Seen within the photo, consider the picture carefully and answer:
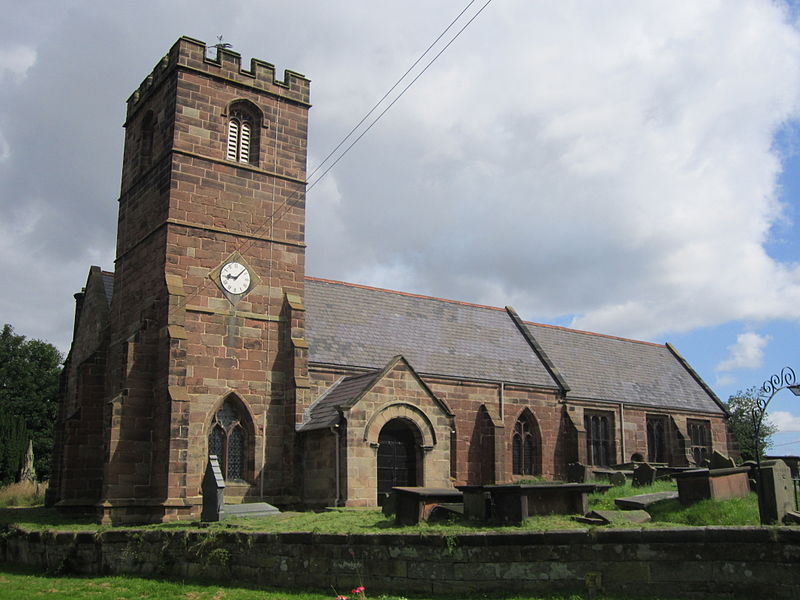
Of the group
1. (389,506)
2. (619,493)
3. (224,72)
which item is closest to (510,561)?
(389,506)

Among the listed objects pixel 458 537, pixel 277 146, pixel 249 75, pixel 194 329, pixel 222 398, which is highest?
pixel 249 75

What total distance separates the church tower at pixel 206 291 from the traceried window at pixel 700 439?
2276 cm

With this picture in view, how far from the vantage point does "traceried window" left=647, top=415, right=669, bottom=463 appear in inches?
1428

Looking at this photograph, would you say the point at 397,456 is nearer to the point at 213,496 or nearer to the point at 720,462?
the point at 213,496

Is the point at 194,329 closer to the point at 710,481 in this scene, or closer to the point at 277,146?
the point at 277,146

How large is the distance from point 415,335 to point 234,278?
29.6 ft

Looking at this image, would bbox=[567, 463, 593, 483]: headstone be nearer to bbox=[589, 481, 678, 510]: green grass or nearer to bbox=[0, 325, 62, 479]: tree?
bbox=[589, 481, 678, 510]: green grass

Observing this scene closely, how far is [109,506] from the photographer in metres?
21.9

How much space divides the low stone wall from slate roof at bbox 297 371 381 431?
25.5ft

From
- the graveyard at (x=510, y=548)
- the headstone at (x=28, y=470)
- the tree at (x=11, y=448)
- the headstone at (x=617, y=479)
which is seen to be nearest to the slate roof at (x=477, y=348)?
the headstone at (x=617, y=479)

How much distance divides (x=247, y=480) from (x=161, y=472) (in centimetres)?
272

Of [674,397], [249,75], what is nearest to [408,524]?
[249,75]

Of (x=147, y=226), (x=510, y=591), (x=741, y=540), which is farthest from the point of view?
(x=147, y=226)

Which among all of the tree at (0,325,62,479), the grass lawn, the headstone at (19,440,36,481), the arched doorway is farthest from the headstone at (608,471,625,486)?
the tree at (0,325,62,479)
